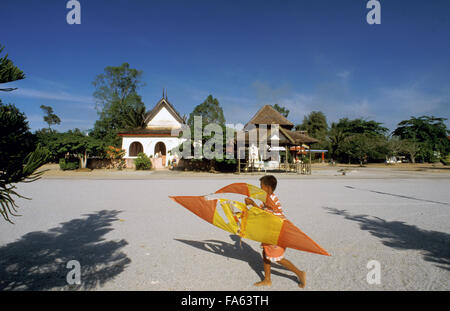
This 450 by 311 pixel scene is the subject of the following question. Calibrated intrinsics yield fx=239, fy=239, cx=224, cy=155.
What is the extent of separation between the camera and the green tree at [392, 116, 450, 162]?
39.6 m

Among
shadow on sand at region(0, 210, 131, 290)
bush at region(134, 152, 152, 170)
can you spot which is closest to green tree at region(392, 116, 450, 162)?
bush at region(134, 152, 152, 170)

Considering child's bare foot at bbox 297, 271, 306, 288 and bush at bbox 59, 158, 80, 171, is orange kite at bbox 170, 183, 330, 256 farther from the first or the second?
bush at bbox 59, 158, 80, 171

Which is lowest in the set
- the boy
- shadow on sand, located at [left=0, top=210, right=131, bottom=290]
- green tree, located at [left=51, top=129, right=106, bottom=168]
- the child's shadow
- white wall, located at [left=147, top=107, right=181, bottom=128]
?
the child's shadow

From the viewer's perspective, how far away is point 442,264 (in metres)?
3.44

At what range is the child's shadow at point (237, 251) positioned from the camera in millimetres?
3432

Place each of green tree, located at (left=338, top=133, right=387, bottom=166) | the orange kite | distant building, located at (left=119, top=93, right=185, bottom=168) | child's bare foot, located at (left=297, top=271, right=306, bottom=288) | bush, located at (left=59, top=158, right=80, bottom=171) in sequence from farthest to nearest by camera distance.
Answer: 1. green tree, located at (left=338, top=133, right=387, bottom=166)
2. distant building, located at (left=119, top=93, right=185, bottom=168)
3. bush, located at (left=59, top=158, right=80, bottom=171)
4. child's bare foot, located at (left=297, top=271, right=306, bottom=288)
5. the orange kite

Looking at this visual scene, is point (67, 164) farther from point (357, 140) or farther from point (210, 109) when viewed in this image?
point (357, 140)

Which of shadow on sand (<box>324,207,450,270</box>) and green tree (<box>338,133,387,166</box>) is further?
green tree (<box>338,133,387,166</box>)

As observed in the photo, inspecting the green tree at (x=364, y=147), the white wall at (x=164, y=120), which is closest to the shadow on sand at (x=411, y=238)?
the white wall at (x=164, y=120)

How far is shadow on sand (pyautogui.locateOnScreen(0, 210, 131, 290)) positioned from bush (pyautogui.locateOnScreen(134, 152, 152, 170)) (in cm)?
1979

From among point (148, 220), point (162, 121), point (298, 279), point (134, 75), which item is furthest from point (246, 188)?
point (134, 75)

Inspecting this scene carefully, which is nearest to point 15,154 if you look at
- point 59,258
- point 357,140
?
point 59,258
